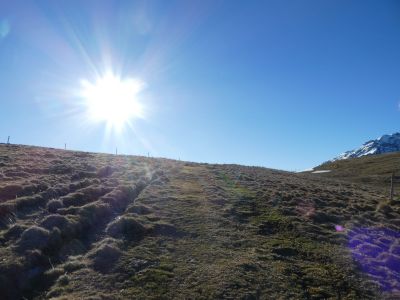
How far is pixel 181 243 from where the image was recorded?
70.9ft

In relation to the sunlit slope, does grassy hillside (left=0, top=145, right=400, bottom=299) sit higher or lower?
lower

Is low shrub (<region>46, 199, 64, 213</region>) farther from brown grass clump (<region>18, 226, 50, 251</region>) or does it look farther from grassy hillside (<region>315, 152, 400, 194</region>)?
grassy hillside (<region>315, 152, 400, 194</region>)

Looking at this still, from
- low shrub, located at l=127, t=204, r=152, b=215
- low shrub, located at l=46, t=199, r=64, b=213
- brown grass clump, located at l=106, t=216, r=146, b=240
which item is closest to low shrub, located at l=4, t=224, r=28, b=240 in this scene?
low shrub, located at l=46, t=199, r=64, b=213

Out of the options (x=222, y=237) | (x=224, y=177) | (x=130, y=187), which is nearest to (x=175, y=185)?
(x=130, y=187)

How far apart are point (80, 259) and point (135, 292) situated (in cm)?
389

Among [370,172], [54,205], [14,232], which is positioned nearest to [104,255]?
[14,232]

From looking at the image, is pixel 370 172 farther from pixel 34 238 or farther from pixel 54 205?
pixel 34 238

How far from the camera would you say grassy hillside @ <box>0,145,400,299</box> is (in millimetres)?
16562

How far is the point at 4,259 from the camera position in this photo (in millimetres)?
17156

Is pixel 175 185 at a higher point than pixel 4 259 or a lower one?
higher

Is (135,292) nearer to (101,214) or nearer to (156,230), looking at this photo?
(156,230)

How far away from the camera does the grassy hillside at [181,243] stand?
16.6 metres

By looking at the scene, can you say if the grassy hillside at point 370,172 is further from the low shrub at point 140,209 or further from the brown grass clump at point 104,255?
the brown grass clump at point 104,255

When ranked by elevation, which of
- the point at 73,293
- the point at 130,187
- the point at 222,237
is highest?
the point at 130,187
